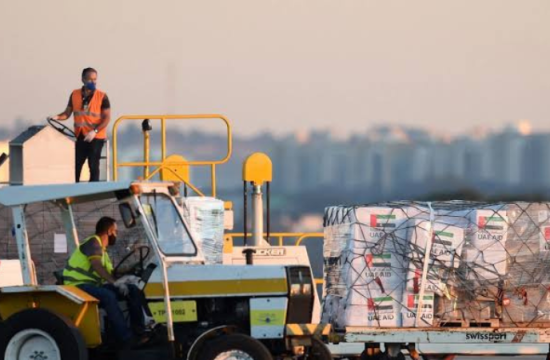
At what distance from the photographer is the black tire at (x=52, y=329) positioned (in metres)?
12.7

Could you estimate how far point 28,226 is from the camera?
47.4 ft

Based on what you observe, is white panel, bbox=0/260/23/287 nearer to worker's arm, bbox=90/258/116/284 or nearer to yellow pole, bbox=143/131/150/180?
yellow pole, bbox=143/131/150/180

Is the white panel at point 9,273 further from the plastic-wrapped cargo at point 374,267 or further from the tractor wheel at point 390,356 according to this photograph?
the tractor wheel at point 390,356

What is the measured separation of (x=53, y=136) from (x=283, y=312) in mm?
5299

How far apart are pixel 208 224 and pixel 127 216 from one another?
2.29m

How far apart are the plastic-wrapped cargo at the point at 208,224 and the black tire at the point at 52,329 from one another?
2480 millimetres

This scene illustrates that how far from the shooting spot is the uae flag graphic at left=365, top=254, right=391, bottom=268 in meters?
14.9

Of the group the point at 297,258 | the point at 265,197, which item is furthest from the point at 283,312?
the point at 265,197

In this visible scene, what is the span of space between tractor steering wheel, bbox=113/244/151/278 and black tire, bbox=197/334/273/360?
1.00 metres

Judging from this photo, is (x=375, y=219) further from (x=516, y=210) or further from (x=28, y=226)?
(x=28, y=226)

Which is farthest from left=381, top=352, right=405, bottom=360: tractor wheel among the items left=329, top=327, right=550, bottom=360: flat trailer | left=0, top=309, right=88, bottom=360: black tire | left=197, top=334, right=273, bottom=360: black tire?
left=0, top=309, right=88, bottom=360: black tire

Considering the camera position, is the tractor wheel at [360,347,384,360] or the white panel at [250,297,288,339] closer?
the white panel at [250,297,288,339]

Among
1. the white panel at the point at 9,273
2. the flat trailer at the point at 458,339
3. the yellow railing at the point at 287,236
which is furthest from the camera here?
the yellow railing at the point at 287,236

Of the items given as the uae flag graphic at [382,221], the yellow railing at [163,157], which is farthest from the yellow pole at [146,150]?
the uae flag graphic at [382,221]
